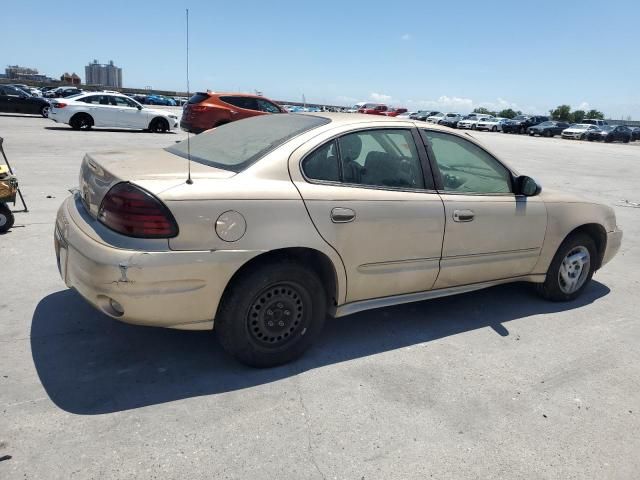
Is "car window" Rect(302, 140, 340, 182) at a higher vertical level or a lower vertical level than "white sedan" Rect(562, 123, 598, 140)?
lower

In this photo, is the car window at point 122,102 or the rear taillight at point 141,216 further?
the car window at point 122,102

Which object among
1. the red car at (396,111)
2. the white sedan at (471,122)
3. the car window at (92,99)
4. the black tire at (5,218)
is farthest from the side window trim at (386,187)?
the white sedan at (471,122)

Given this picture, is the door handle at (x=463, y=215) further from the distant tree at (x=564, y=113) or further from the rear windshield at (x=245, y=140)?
the distant tree at (x=564, y=113)

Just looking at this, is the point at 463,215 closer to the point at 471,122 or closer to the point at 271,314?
the point at 271,314

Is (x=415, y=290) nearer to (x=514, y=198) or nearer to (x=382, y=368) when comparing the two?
(x=382, y=368)

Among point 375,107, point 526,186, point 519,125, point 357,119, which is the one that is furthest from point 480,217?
point 519,125

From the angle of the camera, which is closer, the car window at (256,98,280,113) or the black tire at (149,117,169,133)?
the car window at (256,98,280,113)

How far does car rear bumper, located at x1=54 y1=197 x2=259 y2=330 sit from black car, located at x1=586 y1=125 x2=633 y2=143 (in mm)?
47354

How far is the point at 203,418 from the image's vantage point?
8.83 feet

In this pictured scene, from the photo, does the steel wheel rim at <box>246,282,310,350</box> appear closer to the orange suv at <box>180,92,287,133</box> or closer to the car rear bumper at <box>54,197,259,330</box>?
the car rear bumper at <box>54,197,259,330</box>

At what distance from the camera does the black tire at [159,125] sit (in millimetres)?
20312

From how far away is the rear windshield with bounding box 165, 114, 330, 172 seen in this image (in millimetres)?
3205

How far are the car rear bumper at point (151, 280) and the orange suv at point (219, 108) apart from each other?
1344cm

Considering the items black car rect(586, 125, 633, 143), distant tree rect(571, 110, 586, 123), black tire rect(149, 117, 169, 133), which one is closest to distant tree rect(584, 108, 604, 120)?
distant tree rect(571, 110, 586, 123)
